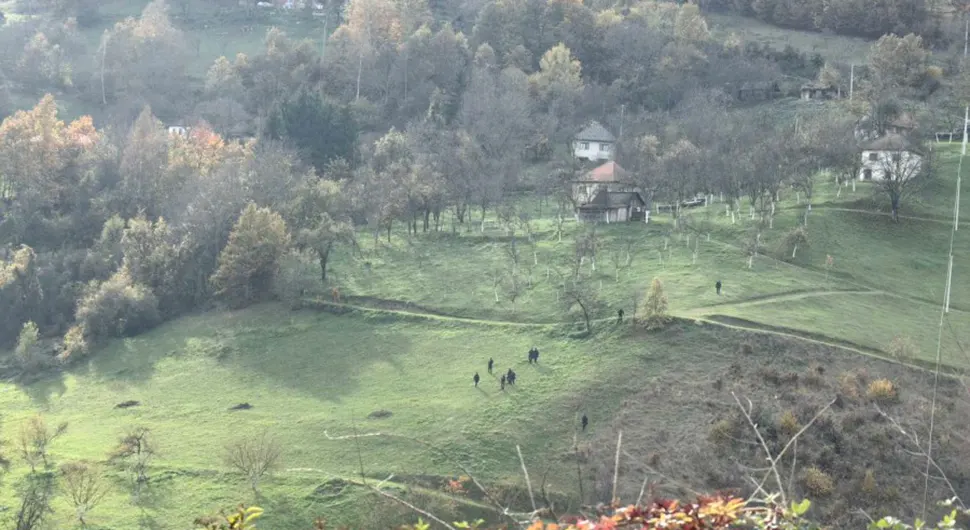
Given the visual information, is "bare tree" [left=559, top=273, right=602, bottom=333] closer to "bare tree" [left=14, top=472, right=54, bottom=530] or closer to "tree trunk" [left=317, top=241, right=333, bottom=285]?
"tree trunk" [left=317, top=241, right=333, bottom=285]

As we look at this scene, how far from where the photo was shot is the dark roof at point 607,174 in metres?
75.1

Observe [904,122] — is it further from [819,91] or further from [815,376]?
[815,376]

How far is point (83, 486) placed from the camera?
43.3 metres

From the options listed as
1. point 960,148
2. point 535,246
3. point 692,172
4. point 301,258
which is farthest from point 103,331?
point 960,148

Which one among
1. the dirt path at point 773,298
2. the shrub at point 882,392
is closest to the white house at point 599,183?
the dirt path at point 773,298

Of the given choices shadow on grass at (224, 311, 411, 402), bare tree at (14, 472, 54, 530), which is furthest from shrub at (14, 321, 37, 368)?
bare tree at (14, 472, 54, 530)

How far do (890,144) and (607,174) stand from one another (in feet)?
64.0

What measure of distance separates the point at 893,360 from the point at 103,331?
1747 inches

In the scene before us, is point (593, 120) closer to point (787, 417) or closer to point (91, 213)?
point (91, 213)

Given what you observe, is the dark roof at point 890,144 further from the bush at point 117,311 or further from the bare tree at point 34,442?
the bare tree at point 34,442

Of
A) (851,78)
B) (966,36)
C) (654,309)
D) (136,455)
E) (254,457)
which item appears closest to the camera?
(254,457)

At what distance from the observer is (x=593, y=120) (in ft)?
315

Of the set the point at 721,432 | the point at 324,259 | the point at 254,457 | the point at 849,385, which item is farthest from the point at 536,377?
the point at 324,259

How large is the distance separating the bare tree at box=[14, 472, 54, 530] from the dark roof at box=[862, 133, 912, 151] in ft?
186
